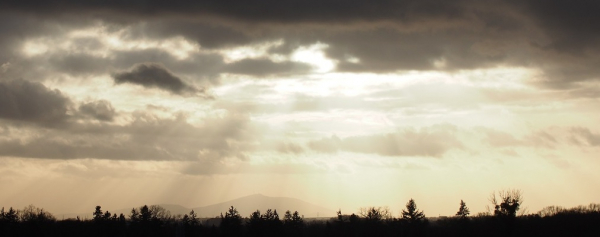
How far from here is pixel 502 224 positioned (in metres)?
177

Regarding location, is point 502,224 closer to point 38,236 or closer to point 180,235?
point 180,235

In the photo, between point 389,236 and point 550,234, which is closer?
point 550,234

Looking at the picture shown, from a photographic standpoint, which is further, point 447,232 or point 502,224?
point 447,232

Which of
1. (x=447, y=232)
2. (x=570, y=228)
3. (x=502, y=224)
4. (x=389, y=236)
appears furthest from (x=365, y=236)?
(x=570, y=228)

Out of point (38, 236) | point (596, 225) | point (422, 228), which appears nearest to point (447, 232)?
point (422, 228)

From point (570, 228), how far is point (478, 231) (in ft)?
73.7

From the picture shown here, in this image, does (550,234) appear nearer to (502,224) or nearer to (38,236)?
(502,224)

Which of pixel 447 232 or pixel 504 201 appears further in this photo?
pixel 447 232

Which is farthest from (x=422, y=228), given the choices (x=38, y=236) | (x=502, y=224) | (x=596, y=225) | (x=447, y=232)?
(x=38, y=236)

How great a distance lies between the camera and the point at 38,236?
200 m

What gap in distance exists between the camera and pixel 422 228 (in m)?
197

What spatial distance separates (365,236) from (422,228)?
14.8 meters

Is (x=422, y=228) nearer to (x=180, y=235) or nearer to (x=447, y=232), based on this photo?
(x=447, y=232)

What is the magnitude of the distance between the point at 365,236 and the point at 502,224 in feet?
124
